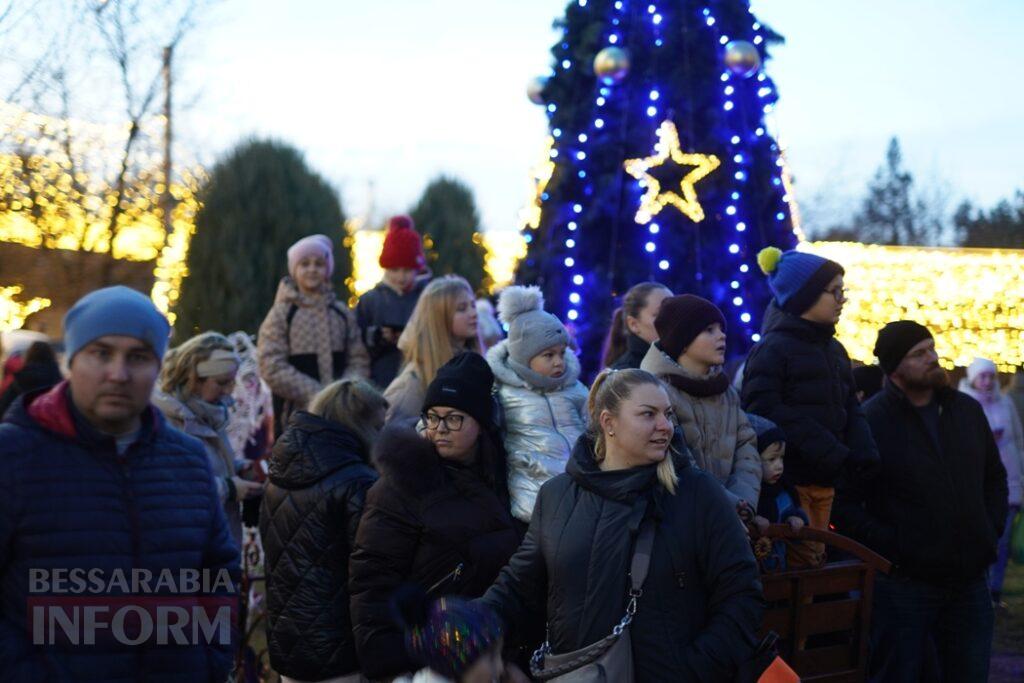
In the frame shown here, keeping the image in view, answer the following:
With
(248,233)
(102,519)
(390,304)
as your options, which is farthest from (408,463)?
(248,233)

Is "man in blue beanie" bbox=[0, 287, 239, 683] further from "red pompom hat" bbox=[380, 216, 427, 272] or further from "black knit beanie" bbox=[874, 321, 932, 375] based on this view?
"red pompom hat" bbox=[380, 216, 427, 272]

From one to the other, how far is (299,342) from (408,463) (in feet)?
11.8

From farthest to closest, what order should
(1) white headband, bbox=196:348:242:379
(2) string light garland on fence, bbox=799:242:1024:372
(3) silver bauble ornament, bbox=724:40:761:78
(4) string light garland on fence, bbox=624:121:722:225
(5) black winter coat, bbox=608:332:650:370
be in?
(2) string light garland on fence, bbox=799:242:1024:372 → (4) string light garland on fence, bbox=624:121:722:225 → (3) silver bauble ornament, bbox=724:40:761:78 → (1) white headband, bbox=196:348:242:379 → (5) black winter coat, bbox=608:332:650:370

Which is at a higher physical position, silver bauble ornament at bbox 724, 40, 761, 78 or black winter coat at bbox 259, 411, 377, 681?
silver bauble ornament at bbox 724, 40, 761, 78

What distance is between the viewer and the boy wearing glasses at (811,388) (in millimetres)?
5941

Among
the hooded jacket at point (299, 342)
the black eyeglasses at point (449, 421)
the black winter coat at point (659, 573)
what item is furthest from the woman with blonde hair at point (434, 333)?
the black winter coat at point (659, 573)

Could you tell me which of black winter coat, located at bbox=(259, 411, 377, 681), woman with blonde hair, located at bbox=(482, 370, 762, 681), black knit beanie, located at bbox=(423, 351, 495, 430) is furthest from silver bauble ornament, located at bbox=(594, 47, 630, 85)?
woman with blonde hair, located at bbox=(482, 370, 762, 681)

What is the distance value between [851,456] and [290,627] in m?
2.77

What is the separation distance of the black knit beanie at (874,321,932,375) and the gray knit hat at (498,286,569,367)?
5.54 feet

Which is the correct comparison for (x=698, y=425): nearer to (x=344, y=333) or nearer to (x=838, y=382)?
(x=838, y=382)

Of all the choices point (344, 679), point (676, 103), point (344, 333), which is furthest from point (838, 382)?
point (676, 103)

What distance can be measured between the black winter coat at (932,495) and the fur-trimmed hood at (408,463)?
248 centimetres

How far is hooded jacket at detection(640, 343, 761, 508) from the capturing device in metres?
5.25

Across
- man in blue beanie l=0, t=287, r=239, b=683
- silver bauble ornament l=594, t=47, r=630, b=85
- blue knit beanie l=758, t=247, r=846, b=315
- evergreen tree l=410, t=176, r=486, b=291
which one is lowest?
man in blue beanie l=0, t=287, r=239, b=683
